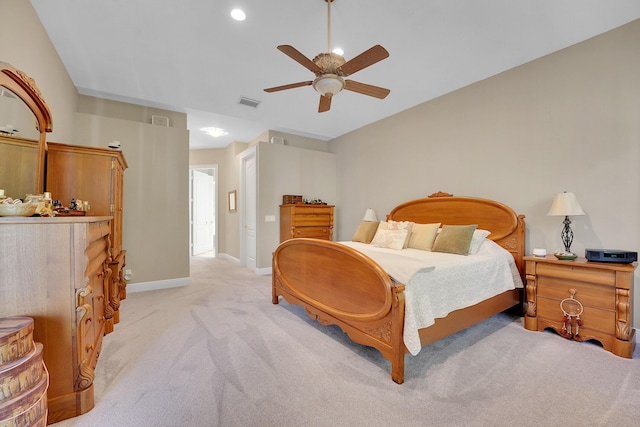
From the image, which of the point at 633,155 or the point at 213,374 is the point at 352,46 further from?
the point at 213,374

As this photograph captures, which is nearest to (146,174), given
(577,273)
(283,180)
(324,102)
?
(283,180)

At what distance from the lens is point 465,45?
2.85m

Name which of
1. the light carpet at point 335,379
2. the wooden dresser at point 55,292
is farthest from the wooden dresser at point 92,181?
the wooden dresser at point 55,292

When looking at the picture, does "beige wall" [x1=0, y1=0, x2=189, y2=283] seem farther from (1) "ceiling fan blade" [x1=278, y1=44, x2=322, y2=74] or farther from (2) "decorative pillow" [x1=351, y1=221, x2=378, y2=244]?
(1) "ceiling fan blade" [x1=278, y1=44, x2=322, y2=74]

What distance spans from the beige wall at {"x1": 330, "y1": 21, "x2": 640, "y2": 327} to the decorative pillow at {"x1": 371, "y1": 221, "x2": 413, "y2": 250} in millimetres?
937

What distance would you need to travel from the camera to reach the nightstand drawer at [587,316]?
235cm

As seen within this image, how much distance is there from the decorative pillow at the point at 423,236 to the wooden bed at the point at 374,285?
47cm

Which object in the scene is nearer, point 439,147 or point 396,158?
point 439,147

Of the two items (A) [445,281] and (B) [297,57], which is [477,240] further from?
(B) [297,57]

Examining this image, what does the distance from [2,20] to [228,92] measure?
222 centimetres

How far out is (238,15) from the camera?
7.95ft

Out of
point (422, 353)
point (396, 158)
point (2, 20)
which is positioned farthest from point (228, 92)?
point (422, 353)

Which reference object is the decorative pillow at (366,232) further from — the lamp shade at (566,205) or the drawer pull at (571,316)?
the drawer pull at (571,316)

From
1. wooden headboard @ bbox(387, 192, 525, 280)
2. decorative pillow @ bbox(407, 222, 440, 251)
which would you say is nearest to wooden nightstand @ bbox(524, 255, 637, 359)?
wooden headboard @ bbox(387, 192, 525, 280)
